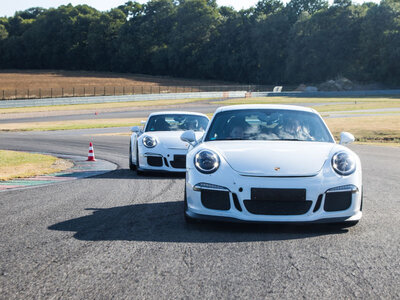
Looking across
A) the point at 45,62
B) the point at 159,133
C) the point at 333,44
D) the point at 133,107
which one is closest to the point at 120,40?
the point at 45,62

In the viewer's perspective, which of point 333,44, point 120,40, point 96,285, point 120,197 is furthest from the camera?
point 120,40

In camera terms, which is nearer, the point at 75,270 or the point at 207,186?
the point at 75,270

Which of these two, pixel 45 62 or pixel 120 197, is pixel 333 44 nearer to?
pixel 45 62

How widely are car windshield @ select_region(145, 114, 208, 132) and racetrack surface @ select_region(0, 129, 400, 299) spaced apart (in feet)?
15.5

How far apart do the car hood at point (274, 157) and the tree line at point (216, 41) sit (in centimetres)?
9329

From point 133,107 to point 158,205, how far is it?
156 feet

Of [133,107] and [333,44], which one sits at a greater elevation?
[333,44]

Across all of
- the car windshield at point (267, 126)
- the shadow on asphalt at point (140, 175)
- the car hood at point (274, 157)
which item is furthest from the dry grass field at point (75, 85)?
the car hood at point (274, 157)

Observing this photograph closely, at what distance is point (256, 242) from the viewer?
5.41m

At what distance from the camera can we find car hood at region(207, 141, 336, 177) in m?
5.80

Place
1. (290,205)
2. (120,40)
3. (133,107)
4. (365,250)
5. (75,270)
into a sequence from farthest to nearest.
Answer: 1. (120,40)
2. (133,107)
3. (290,205)
4. (365,250)
5. (75,270)

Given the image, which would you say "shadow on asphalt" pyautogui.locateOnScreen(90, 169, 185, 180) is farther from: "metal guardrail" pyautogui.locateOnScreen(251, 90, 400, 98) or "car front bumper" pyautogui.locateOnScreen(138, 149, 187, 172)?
"metal guardrail" pyautogui.locateOnScreen(251, 90, 400, 98)

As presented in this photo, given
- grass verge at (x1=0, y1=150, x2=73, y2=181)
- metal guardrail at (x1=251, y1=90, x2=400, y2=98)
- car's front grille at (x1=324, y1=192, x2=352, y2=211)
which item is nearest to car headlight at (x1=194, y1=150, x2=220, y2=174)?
car's front grille at (x1=324, y1=192, x2=352, y2=211)

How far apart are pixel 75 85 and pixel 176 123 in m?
79.5
